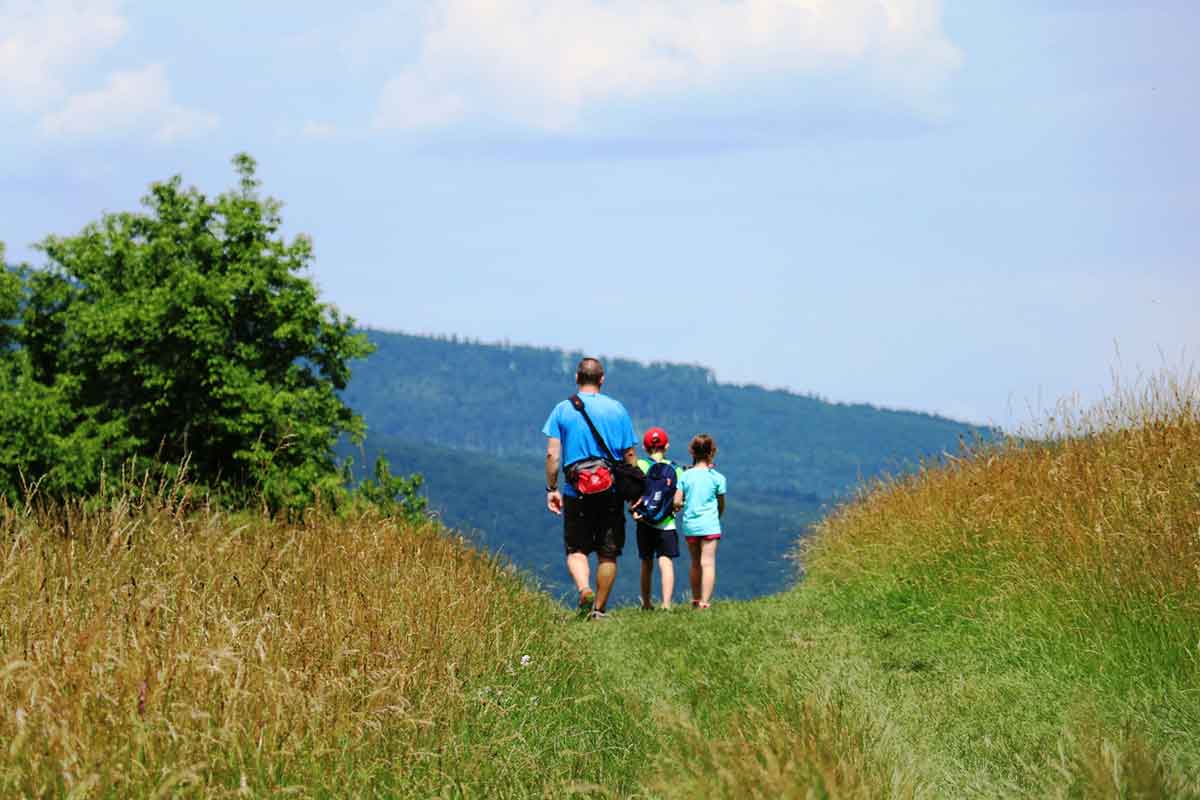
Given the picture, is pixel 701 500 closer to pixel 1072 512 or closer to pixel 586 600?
pixel 586 600

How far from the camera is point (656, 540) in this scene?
12.7m

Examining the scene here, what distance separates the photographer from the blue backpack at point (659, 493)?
39.4 ft

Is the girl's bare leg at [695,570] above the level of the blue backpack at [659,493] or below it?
below

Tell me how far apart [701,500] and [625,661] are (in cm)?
411

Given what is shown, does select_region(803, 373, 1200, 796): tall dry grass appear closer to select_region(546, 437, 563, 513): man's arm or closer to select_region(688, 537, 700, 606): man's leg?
select_region(688, 537, 700, 606): man's leg

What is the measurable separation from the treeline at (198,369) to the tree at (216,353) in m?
0.04

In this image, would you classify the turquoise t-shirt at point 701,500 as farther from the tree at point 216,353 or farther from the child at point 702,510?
the tree at point 216,353

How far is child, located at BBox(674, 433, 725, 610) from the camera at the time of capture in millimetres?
12734

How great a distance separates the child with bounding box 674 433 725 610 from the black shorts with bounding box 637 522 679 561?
181 mm

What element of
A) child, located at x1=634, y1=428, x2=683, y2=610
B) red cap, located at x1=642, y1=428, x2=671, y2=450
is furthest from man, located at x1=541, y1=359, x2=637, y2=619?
red cap, located at x1=642, y1=428, x2=671, y2=450

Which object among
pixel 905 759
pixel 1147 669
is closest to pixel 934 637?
pixel 1147 669

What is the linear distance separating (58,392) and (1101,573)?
118ft

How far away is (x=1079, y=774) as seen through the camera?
437 cm

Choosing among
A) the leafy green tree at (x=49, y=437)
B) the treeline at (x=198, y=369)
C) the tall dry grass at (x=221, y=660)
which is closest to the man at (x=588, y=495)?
the tall dry grass at (x=221, y=660)
